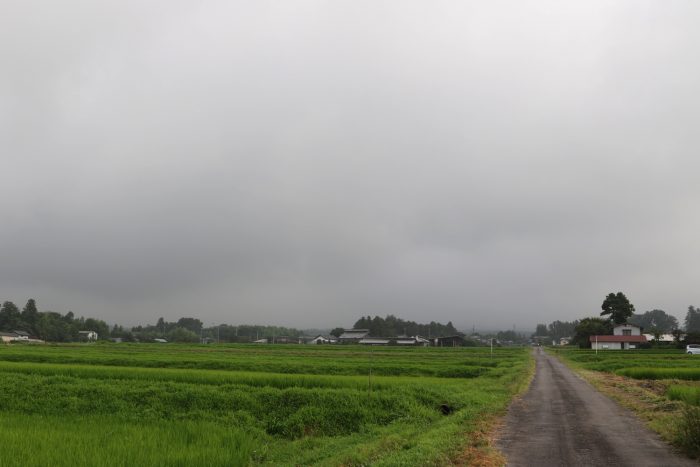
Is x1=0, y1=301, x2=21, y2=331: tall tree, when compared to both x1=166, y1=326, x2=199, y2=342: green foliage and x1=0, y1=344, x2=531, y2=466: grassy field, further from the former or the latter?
x1=0, y1=344, x2=531, y2=466: grassy field

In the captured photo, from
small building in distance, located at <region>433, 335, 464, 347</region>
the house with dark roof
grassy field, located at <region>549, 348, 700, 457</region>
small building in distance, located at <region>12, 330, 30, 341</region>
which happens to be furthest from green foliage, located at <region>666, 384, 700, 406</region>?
small building in distance, located at <region>12, 330, 30, 341</region>

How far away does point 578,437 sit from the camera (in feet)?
45.9

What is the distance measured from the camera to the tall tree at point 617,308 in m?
114

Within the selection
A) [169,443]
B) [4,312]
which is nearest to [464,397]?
[169,443]

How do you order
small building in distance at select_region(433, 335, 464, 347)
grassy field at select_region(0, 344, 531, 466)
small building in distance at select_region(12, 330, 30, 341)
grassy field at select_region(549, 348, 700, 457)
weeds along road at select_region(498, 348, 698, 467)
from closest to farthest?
weeds along road at select_region(498, 348, 698, 467) < grassy field at select_region(549, 348, 700, 457) < grassy field at select_region(0, 344, 531, 466) < small building in distance at select_region(12, 330, 30, 341) < small building in distance at select_region(433, 335, 464, 347)

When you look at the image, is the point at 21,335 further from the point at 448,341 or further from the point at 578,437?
the point at 578,437

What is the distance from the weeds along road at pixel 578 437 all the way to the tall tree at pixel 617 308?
106m

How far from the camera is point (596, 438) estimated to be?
13.8m

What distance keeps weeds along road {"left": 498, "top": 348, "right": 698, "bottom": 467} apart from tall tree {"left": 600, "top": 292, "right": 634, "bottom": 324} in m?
106

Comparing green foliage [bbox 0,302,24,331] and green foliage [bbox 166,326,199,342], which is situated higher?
green foliage [bbox 0,302,24,331]

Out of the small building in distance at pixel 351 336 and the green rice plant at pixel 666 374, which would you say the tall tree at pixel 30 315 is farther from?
the green rice plant at pixel 666 374

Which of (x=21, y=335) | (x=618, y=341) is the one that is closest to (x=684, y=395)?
(x=618, y=341)

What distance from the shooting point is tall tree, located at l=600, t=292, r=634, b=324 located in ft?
375

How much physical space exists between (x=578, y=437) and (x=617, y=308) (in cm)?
11588
